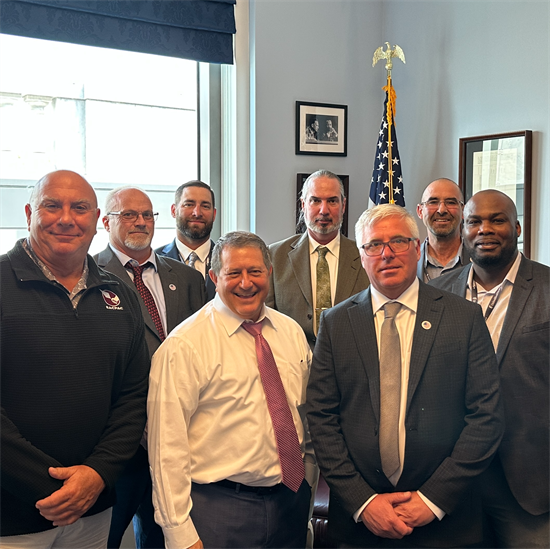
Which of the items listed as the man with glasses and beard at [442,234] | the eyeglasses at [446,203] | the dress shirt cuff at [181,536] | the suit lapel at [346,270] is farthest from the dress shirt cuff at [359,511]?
the eyeglasses at [446,203]

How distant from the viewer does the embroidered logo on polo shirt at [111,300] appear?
1.96 meters

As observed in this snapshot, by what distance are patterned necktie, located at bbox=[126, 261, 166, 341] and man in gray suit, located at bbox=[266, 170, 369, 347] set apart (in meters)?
0.66

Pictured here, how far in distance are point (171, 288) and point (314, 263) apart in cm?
78

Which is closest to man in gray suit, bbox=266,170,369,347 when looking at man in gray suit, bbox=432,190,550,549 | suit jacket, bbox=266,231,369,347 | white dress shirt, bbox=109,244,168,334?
suit jacket, bbox=266,231,369,347

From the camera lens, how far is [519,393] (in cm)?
211

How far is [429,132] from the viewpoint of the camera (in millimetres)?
4539

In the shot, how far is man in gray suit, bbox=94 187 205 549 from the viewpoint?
242cm

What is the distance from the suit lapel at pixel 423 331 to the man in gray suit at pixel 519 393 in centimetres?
32

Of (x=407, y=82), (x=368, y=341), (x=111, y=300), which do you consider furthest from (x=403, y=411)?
(x=407, y=82)

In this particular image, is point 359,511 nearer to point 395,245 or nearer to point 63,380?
point 395,245

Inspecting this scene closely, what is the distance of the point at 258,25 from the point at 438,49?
1.30 meters

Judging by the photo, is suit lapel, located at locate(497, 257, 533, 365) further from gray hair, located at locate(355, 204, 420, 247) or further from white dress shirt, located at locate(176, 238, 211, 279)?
white dress shirt, located at locate(176, 238, 211, 279)

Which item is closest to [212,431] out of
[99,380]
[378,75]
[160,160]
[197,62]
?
[99,380]

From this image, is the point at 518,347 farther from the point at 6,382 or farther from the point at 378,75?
the point at 378,75
